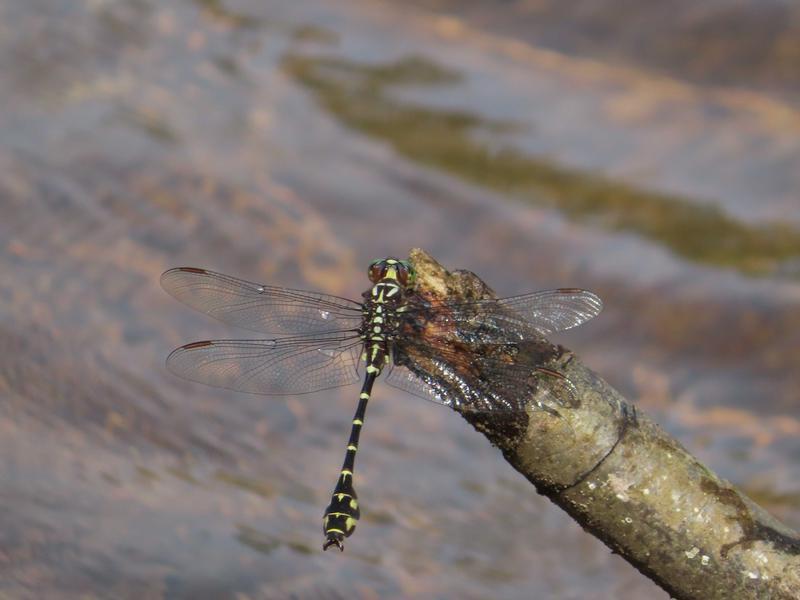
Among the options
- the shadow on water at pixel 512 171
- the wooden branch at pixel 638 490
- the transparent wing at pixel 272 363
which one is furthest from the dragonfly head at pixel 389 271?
the shadow on water at pixel 512 171

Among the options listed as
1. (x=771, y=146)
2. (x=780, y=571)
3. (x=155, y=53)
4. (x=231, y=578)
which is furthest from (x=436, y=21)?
(x=780, y=571)

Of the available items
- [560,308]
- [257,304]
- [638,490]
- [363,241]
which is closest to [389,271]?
[560,308]

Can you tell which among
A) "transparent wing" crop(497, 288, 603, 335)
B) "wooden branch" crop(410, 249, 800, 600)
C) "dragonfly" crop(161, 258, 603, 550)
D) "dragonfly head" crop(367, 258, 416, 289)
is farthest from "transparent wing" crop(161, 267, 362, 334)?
"wooden branch" crop(410, 249, 800, 600)

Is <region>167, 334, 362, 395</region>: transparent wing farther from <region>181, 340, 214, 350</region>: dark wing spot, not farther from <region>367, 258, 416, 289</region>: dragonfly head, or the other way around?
<region>367, 258, 416, 289</region>: dragonfly head

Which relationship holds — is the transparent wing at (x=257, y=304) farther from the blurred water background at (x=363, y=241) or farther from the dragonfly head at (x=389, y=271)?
the blurred water background at (x=363, y=241)

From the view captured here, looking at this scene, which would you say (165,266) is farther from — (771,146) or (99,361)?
(771,146)

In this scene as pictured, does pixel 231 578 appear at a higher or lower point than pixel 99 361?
lower

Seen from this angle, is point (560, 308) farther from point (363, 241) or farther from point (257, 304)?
point (363, 241)

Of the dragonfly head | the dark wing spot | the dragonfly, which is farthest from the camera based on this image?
the dark wing spot
